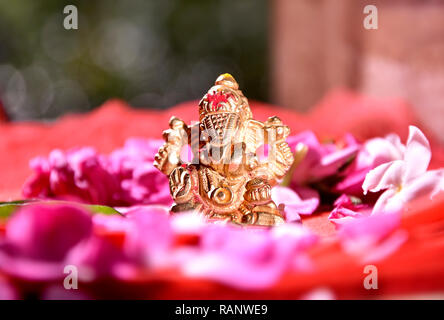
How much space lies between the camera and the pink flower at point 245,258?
1.11 ft

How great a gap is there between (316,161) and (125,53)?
91.4 inches

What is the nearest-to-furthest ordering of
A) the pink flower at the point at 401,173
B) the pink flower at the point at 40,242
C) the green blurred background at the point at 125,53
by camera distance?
1. the pink flower at the point at 40,242
2. the pink flower at the point at 401,173
3. the green blurred background at the point at 125,53

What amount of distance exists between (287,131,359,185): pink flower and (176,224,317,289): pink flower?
0.30m

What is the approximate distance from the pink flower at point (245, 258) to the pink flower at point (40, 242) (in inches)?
3.3

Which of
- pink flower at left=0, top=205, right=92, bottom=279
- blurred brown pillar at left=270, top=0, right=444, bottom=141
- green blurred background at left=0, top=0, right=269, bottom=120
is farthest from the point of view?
green blurred background at left=0, top=0, right=269, bottom=120

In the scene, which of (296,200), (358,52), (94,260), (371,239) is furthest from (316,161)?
(358,52)

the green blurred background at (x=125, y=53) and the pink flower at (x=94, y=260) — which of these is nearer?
the pink flower at (x=94, y=260)

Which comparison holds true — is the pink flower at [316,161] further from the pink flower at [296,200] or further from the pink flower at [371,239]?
the pink flower at [371,239]

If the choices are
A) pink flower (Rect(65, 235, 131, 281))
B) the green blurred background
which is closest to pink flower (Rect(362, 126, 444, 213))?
pink flower (Rect(65, 235, 131, 281))

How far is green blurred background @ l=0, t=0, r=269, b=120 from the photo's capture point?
9.04 feet

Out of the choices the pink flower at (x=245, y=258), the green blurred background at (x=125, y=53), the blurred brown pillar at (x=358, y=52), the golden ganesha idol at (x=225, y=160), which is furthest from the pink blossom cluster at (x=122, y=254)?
the green blurred background at (x=125, y=53)

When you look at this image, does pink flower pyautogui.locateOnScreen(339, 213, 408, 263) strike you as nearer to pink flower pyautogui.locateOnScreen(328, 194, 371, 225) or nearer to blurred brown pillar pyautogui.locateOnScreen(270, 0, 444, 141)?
pink flower pyautogui.locateOnScreen(328, 194, 371, 225)

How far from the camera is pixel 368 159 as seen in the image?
65 centimetres

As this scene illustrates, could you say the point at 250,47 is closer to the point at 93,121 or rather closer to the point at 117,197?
the point at 93,121
